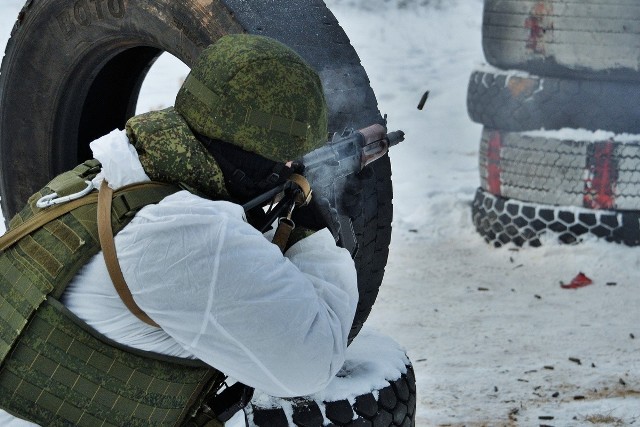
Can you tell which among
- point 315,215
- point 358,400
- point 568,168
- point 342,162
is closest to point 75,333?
point 315,215

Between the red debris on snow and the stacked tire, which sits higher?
the stacked tire

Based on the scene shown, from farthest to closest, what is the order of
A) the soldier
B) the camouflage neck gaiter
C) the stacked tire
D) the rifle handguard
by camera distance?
the stacked tire < the rifle handguard < the camouflage neck gaiter < the soldier

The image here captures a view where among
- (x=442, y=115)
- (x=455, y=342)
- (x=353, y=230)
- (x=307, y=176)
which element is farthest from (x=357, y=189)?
(x=442, y=115)

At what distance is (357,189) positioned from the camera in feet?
9.78

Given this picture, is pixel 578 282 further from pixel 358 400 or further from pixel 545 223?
pixel 358 400

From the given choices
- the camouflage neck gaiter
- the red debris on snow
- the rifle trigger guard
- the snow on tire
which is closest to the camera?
the camouflage neck gaiter

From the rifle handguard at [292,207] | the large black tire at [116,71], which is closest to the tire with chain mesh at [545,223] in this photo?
the large black tire at [116,71]

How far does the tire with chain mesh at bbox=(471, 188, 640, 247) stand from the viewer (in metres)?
5.36

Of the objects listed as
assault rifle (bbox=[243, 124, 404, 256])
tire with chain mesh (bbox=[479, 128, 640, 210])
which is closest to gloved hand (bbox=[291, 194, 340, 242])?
assault rifle (bbox=[243, 124, 404, 256])

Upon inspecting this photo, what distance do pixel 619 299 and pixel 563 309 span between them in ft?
0.97

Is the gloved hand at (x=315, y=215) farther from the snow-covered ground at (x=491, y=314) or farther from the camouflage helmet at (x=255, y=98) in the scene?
the snow-covered ground at (x=491, y=314)

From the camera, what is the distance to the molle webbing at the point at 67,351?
2043 millimetres

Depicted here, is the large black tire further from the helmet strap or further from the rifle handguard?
the helmet strap

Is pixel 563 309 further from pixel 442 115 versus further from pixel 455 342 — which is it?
pixel 442 115
